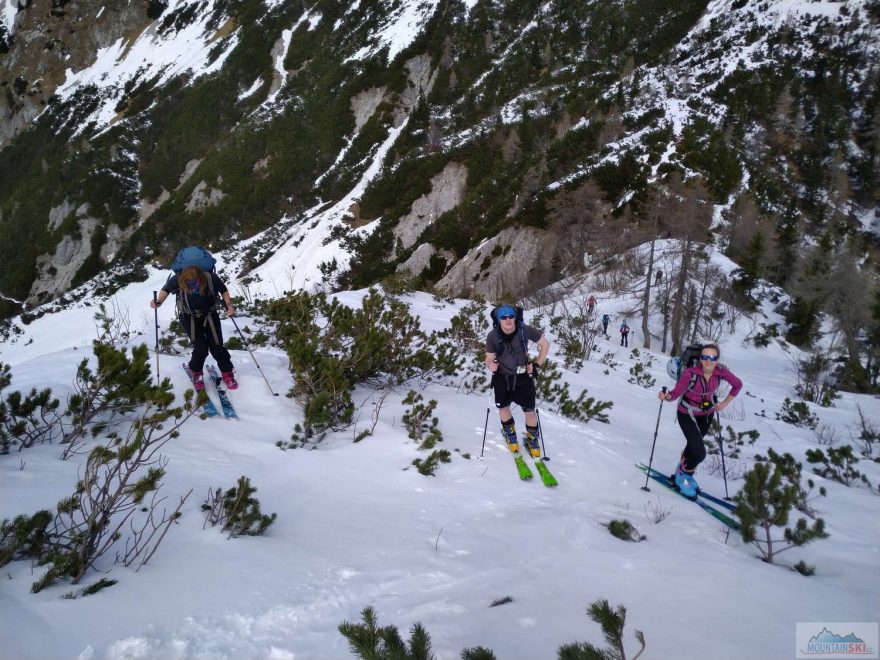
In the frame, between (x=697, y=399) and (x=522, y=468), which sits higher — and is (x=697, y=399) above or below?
above

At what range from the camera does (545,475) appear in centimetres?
453

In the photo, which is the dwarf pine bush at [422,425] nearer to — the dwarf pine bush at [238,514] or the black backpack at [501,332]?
the black backpack at [501,332]

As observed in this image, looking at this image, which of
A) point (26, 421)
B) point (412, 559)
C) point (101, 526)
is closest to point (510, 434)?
point (412, 559)

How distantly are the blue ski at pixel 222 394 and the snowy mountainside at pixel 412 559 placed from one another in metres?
0.14

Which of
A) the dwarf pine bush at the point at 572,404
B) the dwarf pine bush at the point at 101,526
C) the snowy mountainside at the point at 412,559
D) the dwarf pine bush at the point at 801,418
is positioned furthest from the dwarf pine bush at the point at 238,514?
the dwarf pine bush at the point at 801,418

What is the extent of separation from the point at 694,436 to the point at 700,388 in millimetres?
528

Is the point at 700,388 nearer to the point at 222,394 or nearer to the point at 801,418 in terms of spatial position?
the point at 222,394

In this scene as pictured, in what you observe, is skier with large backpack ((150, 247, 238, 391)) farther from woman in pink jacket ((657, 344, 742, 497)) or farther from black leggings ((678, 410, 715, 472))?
black leggings ((678, 410, 715, 472))

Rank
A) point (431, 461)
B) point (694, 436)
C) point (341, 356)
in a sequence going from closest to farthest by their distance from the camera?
1. point (431, 461)
2. point (694, 436)
3. point (341, 356)

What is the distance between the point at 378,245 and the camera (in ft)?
126

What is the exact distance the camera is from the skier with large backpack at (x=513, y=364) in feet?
15.5

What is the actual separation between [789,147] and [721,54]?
40.1 feet

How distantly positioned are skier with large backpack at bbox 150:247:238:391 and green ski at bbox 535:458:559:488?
3.89 m

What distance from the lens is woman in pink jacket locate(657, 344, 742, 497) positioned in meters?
4.66
